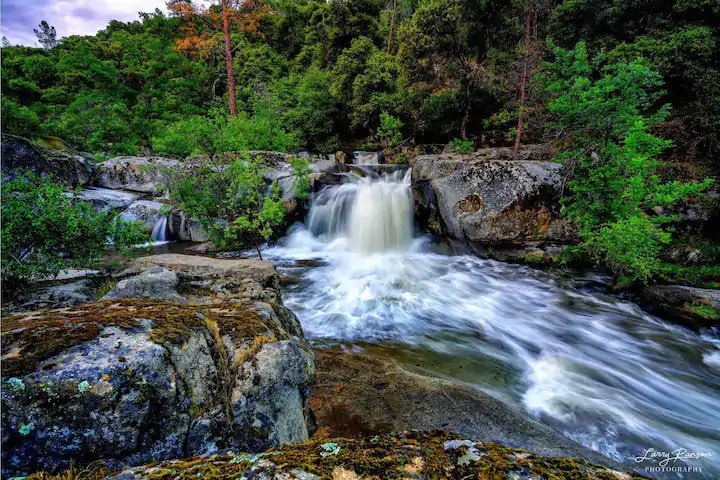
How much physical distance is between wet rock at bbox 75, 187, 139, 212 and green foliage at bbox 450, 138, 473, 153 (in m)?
16.0

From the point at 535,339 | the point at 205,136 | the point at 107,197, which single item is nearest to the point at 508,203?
the point at 535,339

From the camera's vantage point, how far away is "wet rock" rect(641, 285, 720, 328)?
612 cm

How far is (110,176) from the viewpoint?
14547 millimetres

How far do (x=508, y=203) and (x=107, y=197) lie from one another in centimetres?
1604

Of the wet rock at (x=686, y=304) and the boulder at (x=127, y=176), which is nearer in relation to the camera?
the wet rock at (x=686, y=304)

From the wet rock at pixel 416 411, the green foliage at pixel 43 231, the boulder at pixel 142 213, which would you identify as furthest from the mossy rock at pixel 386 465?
the boulder at pixel 142 213

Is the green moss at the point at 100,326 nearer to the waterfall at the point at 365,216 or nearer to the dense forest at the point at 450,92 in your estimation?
the dense forest at the point at 450,92

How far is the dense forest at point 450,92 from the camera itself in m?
8.15

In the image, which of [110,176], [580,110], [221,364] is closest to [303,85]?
[110,176]

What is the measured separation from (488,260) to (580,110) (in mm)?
5143

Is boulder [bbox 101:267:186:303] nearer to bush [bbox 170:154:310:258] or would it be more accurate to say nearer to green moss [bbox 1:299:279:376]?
green moss [bbox 1:299:279:376]

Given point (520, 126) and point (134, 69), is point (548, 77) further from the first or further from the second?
point (134, 69)

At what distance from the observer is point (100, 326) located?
2.08m

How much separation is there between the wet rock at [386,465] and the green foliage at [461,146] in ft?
53.3
